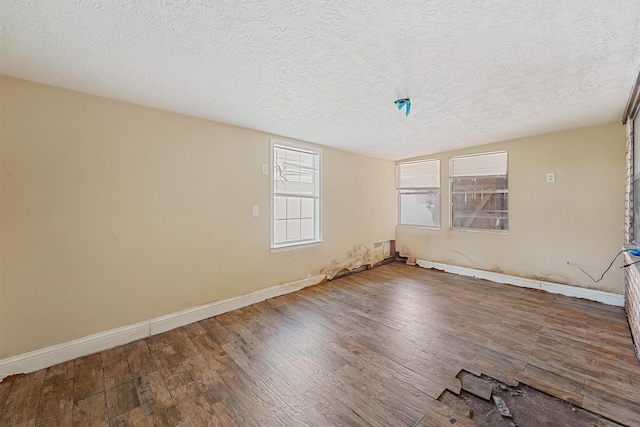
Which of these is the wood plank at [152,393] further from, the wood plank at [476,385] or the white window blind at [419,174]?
the white window blind at [419,174]

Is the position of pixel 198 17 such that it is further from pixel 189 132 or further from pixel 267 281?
pixel 267 281

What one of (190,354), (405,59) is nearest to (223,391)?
(190,354)

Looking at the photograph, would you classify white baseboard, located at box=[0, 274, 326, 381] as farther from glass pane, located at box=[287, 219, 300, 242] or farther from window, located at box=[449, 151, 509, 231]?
window, located at box=[449, 151, 509, 231]

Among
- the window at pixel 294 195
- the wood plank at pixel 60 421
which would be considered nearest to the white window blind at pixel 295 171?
the window at pixel 294 195

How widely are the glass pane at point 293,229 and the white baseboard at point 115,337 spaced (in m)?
0.85

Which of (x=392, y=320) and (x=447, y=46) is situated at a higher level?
(x=447, y=46)

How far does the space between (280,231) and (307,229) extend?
53cm

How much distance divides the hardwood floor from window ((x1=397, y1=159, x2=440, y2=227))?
2.22 metres

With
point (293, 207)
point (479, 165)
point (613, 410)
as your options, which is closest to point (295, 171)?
point (293, 207)

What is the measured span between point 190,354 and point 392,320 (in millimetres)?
2042

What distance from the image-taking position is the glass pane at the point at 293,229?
3.81m

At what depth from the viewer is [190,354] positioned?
7.17 ft

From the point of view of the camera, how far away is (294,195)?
12.6 feet

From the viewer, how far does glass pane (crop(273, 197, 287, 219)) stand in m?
3.61
